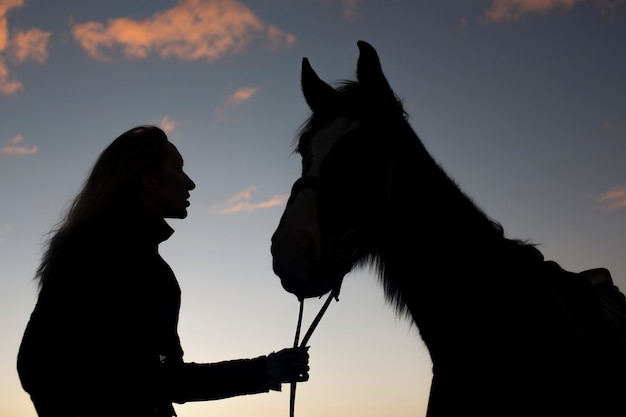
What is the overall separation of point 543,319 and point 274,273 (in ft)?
3.82

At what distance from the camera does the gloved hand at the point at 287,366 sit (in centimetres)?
244

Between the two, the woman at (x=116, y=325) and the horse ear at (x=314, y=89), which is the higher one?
the horse ear at (x=314, y=89)

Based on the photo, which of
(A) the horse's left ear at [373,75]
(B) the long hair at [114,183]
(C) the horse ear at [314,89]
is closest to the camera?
(B) the long hair at [114,183]

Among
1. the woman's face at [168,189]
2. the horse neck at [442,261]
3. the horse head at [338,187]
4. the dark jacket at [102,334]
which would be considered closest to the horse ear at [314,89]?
the horse head at [338,187]

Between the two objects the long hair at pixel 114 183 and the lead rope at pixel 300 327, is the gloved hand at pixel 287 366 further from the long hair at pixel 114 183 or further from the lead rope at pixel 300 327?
the long hair at pixel 114 183

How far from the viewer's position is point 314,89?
3.29m

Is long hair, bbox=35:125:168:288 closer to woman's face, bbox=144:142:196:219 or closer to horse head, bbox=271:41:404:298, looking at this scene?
woman's face, bbox=144:142:196:219

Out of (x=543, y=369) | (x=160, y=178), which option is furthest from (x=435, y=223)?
(x=160, y=178)

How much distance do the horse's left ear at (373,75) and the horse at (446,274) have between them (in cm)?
1

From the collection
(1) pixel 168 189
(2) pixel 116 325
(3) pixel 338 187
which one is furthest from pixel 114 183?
(3) pixel 338 187

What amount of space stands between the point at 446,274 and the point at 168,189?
1344 millimetres

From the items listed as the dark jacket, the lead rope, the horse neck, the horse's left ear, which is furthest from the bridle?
the horse's left ear

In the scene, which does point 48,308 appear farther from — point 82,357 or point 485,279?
point 485,279

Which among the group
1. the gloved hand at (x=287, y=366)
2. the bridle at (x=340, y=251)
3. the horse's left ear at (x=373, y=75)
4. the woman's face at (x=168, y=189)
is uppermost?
the horse's left ear at (x=373, y=75)
